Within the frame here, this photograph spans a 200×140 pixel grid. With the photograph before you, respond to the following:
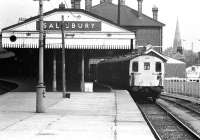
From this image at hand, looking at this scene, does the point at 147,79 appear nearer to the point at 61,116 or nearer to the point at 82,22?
the point at 82,22

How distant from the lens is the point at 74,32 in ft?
107

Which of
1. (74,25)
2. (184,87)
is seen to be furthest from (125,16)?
(74,25)

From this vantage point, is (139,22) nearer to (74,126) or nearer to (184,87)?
(184,87)

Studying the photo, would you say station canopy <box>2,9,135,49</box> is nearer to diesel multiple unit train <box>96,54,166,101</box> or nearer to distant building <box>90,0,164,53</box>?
diesel multiple unit train <box>96,54,166,101</box>

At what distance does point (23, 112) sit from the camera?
1914 cm

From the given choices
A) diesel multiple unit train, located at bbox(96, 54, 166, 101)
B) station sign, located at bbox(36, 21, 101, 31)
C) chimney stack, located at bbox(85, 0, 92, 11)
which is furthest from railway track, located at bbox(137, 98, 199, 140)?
chimney stack, located at bbox(85, 0, 92, 11)

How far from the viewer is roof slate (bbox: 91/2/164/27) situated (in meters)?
81.8

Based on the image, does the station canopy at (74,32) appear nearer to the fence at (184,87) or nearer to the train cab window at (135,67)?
the train cab window at (135,67)

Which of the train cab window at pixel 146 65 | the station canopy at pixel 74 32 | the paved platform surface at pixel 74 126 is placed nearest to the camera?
the paved platform surface at pixel 74 126

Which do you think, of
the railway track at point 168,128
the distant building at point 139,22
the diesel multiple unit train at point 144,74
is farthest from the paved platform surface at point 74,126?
the distant building at point 139,22

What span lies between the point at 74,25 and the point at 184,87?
40.6 feet

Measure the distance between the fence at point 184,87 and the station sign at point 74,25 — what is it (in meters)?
8.17

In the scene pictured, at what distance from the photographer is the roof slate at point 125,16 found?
81750 mm

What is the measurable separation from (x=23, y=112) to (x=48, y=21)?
14.1m
